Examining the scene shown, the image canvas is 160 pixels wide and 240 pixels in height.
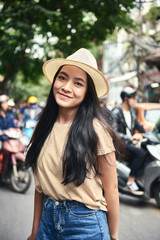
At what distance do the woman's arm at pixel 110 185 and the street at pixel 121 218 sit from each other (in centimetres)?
227

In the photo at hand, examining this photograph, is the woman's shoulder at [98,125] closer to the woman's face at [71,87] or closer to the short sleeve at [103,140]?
the short sleeve at [103,140]

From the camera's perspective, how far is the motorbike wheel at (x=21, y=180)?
5.87m

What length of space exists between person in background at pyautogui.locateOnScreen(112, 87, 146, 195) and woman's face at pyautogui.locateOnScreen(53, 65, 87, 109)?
11.2 feet

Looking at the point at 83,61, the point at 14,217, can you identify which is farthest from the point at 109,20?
the point at 83,61

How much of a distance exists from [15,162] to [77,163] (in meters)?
4.54

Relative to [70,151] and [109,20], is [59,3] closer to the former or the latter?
[109,20]

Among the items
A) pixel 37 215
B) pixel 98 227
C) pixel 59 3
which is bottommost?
pixel 37 215

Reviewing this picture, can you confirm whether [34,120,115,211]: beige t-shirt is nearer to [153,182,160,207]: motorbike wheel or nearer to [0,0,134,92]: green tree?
[153,182,160,207]: motorbike wheel

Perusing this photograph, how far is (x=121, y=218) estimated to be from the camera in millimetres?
4660

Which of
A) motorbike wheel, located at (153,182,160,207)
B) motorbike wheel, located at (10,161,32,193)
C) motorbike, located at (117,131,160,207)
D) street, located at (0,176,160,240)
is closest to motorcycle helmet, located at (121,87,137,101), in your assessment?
motorbike, located at (117,131,160,207)

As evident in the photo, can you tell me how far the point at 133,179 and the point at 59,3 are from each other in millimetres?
7252

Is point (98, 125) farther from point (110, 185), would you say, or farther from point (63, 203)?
point (63, 203)

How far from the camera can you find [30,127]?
Answer: 8672 millimetres

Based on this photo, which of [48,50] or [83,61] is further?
[48,50]
